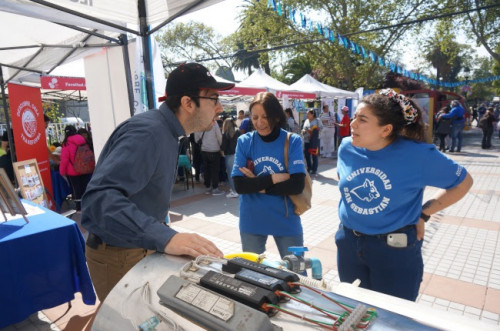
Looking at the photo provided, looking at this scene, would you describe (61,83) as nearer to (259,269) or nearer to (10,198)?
(10,198)

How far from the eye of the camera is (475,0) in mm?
18016

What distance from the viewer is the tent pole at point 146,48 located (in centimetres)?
327

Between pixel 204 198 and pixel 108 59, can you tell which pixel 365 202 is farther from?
pixel 204 198

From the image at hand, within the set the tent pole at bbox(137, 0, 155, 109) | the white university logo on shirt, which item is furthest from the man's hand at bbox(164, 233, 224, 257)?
the tent pole at bbox(137, 0, 155, 109)

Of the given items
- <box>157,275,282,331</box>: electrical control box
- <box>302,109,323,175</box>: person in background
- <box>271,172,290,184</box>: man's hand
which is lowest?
<box>302,109,323,175</box>: person in background

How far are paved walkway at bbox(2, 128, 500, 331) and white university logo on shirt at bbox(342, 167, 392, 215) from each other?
0.46m

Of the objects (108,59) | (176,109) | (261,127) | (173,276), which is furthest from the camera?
(108,59)

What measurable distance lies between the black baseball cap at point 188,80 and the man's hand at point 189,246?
0.74 meters

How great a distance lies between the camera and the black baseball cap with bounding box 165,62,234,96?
158 centimetres

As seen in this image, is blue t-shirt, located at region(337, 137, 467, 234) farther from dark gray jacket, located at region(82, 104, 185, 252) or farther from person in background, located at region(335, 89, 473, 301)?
dark gray jacket, located at region(82, 104, 185, 252)

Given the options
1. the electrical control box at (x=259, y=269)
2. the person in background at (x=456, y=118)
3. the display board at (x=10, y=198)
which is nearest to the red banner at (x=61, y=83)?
the display board at (x=10, y=198)

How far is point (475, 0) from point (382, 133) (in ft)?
70.6

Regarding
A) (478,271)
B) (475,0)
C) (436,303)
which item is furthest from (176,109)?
(475,0)

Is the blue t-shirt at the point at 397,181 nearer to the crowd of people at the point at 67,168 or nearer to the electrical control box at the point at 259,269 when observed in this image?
the electrical control box at the point at 259,269
